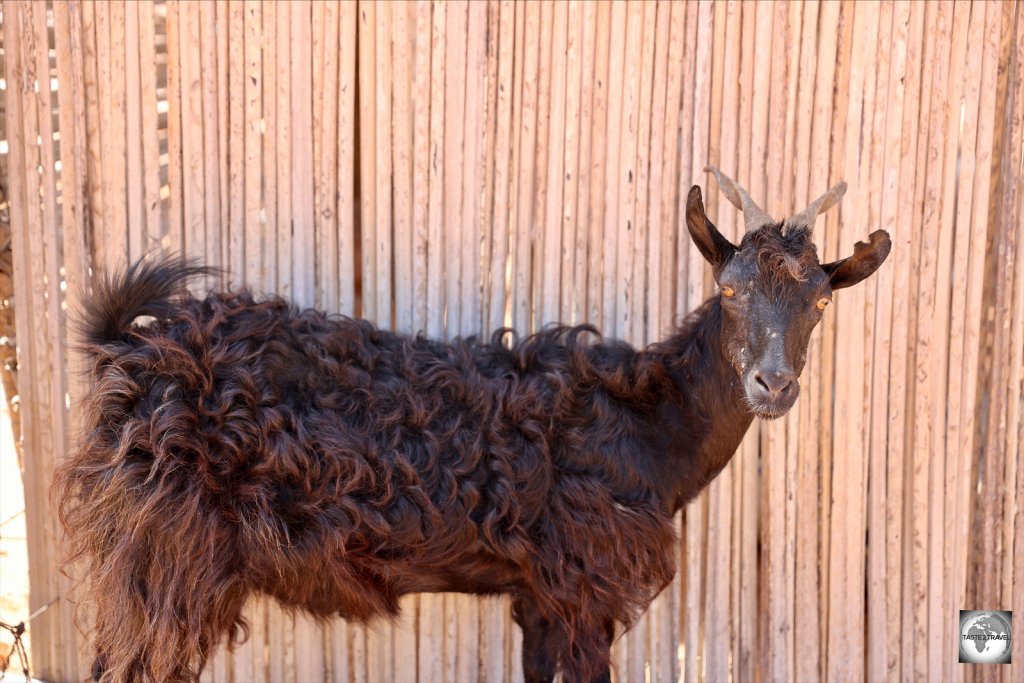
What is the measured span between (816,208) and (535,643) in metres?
2.74

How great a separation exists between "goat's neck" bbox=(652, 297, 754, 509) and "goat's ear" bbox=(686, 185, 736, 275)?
0.84ft

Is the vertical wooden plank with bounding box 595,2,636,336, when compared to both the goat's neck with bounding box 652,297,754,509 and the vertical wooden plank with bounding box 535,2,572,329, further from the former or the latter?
the goat's neck with bounding box 652,297,754,509

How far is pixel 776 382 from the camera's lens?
3830 mm

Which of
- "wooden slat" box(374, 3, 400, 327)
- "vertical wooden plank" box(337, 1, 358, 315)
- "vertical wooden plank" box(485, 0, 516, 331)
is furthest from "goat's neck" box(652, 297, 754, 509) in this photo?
"vertical wooden plank" box(337, 1, 358, 315)

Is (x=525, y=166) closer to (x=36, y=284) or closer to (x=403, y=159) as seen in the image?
(x=403, y=159)

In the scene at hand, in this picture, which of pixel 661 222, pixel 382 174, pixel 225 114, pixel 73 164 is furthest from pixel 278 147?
pixel 661 222

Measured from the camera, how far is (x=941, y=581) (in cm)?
533

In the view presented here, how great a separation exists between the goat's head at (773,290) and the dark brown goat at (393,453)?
0.01m

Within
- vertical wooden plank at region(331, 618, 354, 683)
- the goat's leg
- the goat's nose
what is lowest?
vertical wooden plank at region(331, 618, 354, 683)

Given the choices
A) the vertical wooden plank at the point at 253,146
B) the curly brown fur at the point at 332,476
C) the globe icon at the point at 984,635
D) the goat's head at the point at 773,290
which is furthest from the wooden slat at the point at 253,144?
the globe icon at the point at 984,635

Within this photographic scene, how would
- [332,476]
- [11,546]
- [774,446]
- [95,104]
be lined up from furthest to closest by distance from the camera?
[11,546] → [774,446] → [95,104] → [332,476]

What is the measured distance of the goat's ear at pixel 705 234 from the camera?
420 centimetres

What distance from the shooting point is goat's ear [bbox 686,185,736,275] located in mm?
4199

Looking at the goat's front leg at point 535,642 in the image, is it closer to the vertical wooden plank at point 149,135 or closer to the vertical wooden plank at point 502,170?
the vertical wooden plank at point 502,170
